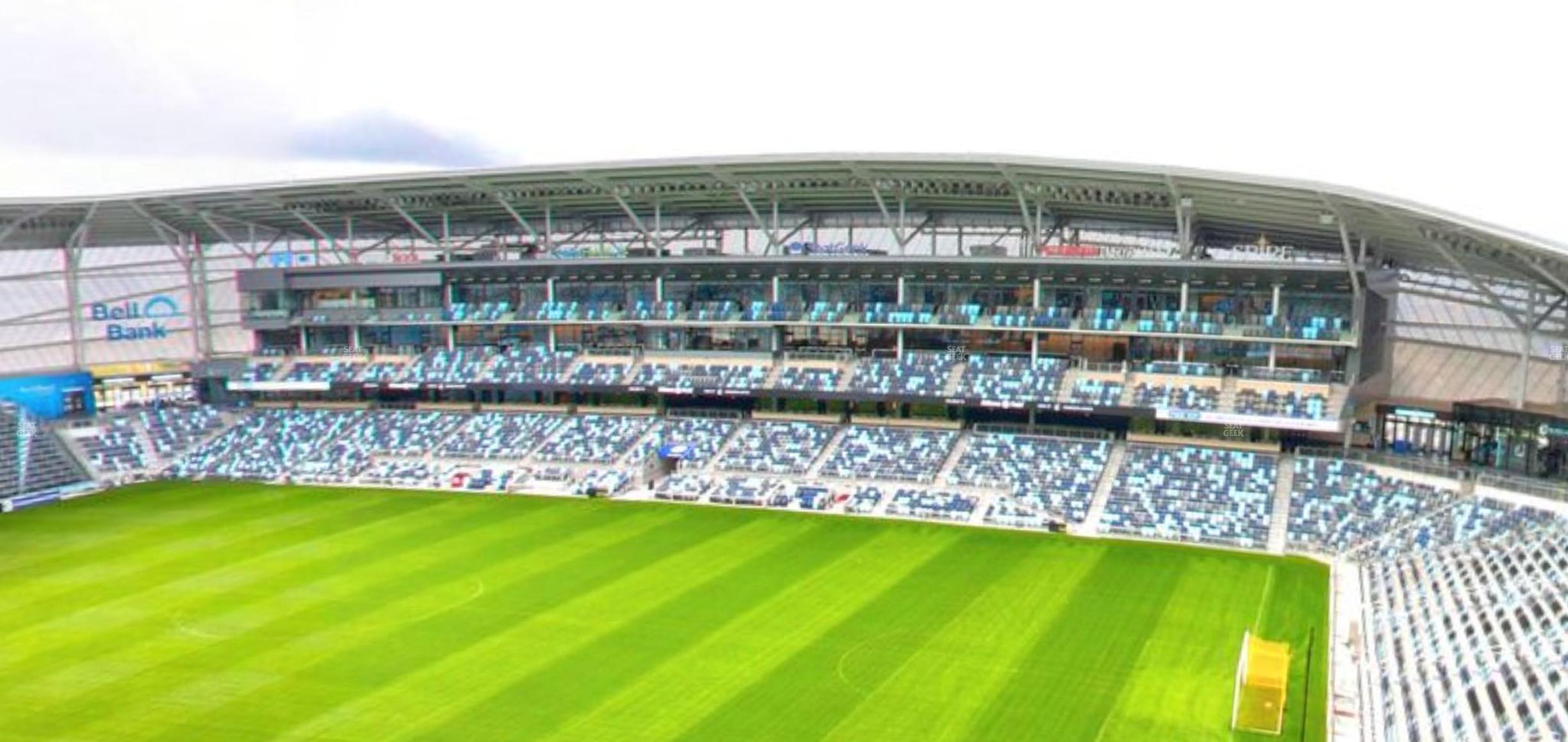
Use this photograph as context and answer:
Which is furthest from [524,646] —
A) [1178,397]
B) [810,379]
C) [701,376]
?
[1178,397]

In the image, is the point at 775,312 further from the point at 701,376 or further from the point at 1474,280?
the point at 1474,280

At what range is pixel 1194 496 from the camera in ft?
150

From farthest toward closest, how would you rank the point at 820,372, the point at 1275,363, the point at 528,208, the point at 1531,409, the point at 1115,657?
1. the point at 528,208
2. the point at 820,372
3. the point at 1275,363
4. the point at 1531,409
5. the point at 1115,657

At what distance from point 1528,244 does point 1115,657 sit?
1957 cm

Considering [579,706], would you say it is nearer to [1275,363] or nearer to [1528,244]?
[1528,244]

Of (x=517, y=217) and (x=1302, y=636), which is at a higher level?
(x=517, y=217)

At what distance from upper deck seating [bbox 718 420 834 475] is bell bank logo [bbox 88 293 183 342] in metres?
42.3

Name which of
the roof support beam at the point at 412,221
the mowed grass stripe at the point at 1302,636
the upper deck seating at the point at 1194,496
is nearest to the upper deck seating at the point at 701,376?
the roof support beam at the point at 412,221

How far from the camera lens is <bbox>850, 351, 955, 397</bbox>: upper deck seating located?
5547 cm

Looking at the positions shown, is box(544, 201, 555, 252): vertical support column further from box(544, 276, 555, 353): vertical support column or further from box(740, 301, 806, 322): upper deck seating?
box(740, 301, 806, 322): upper deck seating

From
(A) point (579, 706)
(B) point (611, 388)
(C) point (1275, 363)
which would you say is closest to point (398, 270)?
(B) point (611, 388)

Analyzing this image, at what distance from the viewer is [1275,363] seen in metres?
51.3

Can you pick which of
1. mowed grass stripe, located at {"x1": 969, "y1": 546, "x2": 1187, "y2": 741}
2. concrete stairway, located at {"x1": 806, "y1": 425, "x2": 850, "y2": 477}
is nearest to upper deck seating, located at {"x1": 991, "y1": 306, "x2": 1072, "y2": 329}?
concrete stairway, located at {"x1": 806, "y1": 425, "x2": 850, "y2": 477}

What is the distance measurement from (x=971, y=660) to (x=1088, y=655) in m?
3.48
